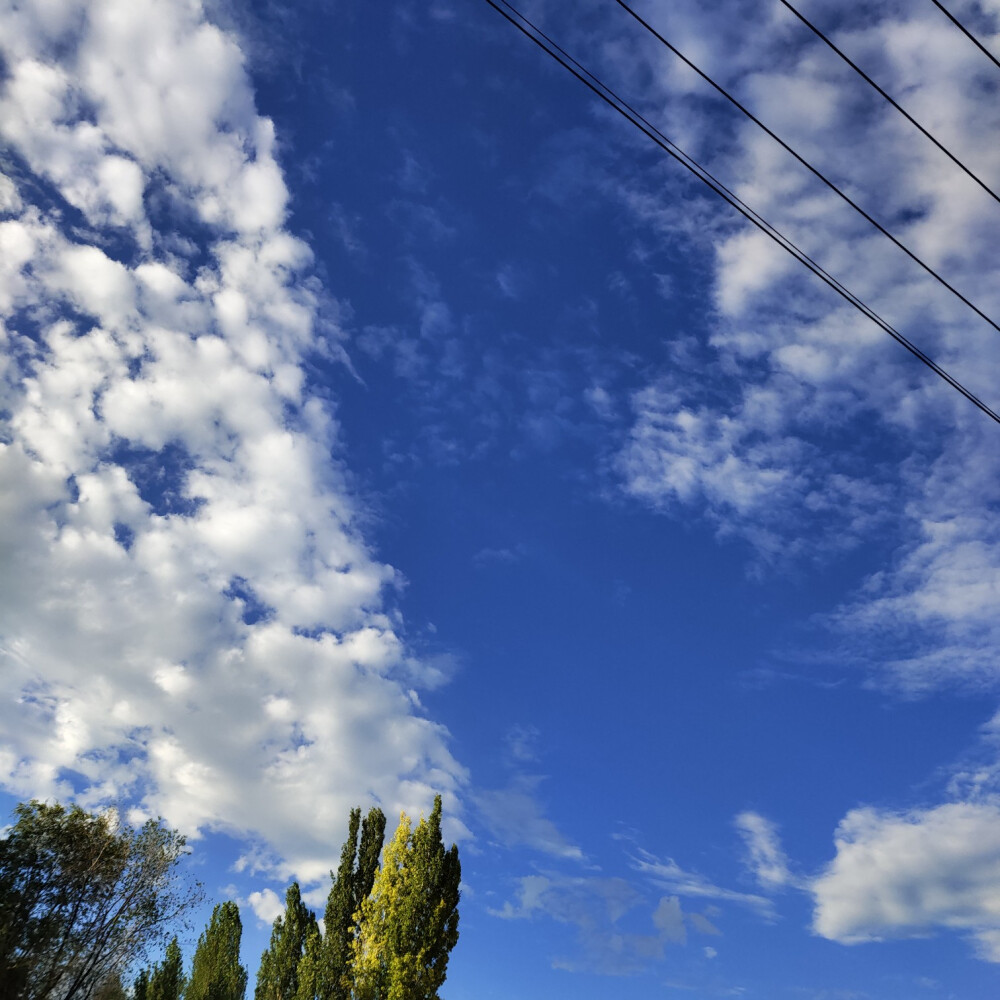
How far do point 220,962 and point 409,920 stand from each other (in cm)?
2314

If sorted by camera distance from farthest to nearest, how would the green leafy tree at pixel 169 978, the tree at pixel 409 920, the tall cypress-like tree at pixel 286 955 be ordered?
the green leafy tree at pixel 169 978
the tall cypress-like tree at pixel 286 955
the tree at pixel 409 920

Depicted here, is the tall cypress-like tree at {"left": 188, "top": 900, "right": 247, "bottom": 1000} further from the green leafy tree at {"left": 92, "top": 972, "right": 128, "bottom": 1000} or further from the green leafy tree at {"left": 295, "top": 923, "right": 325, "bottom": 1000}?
the green leafy tree at {"left": 295, "top": 923, "right": 325, "bottom": 1000}

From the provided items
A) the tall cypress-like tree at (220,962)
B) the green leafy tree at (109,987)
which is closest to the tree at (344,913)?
the green leafy tree at (109,987)

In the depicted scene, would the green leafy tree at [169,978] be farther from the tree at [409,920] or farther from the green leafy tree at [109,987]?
the tree at [409,920]

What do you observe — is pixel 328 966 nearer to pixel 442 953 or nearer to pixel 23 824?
pixel 442 953

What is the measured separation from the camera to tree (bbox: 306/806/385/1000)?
3108 centimetres

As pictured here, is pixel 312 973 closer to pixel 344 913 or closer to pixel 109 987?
pixel 344 913

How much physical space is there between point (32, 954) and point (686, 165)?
42501 millimetres

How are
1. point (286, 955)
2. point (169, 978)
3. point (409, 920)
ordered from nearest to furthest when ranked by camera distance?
point (409, 920), point (286, 955), point (169, 978)

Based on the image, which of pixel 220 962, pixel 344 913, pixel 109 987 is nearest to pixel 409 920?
pixel 344 913

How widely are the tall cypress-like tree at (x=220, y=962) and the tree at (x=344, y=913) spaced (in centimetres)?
1599

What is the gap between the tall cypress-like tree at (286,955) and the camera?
3525cm

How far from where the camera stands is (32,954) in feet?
112

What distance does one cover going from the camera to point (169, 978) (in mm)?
43281
